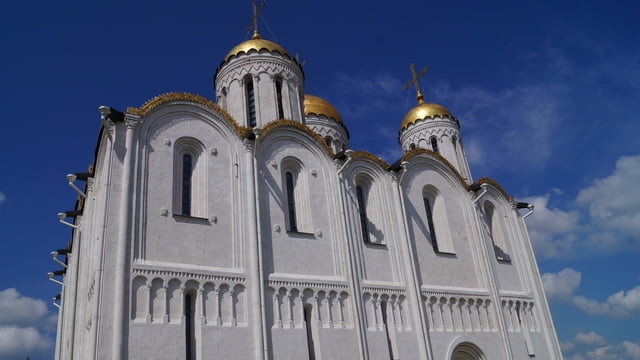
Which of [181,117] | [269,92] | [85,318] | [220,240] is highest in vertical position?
[269,92]

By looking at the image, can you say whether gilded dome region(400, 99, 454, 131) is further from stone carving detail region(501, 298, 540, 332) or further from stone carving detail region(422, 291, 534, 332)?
stone carving detail region(422, 291, 534, 332)

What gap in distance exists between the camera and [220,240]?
14.6m

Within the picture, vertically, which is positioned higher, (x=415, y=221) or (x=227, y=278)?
(x=415, y=221)

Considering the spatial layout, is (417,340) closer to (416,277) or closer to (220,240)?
(416,277)

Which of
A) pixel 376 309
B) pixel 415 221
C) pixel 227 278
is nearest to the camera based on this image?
pixel 227 278

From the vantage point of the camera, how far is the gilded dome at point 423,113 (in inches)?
1092

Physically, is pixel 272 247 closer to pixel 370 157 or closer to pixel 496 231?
pixel 370 157

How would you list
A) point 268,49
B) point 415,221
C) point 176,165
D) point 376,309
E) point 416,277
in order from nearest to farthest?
point 176,165
point 376,309
point 416,277
point 415,221
point 268,49

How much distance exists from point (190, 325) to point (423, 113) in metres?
18.8

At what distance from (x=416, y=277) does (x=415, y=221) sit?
254 cm

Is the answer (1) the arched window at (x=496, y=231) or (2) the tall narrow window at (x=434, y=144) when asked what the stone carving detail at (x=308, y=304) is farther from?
(2) the tall narrow window at (x=434, y=144)

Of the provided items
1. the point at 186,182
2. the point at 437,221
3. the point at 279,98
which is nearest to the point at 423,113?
the point at 437,221

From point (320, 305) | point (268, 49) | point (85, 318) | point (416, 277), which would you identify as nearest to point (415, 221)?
point (416, 277)

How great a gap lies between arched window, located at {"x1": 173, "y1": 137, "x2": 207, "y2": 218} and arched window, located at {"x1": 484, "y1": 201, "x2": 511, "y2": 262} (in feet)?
43.5
